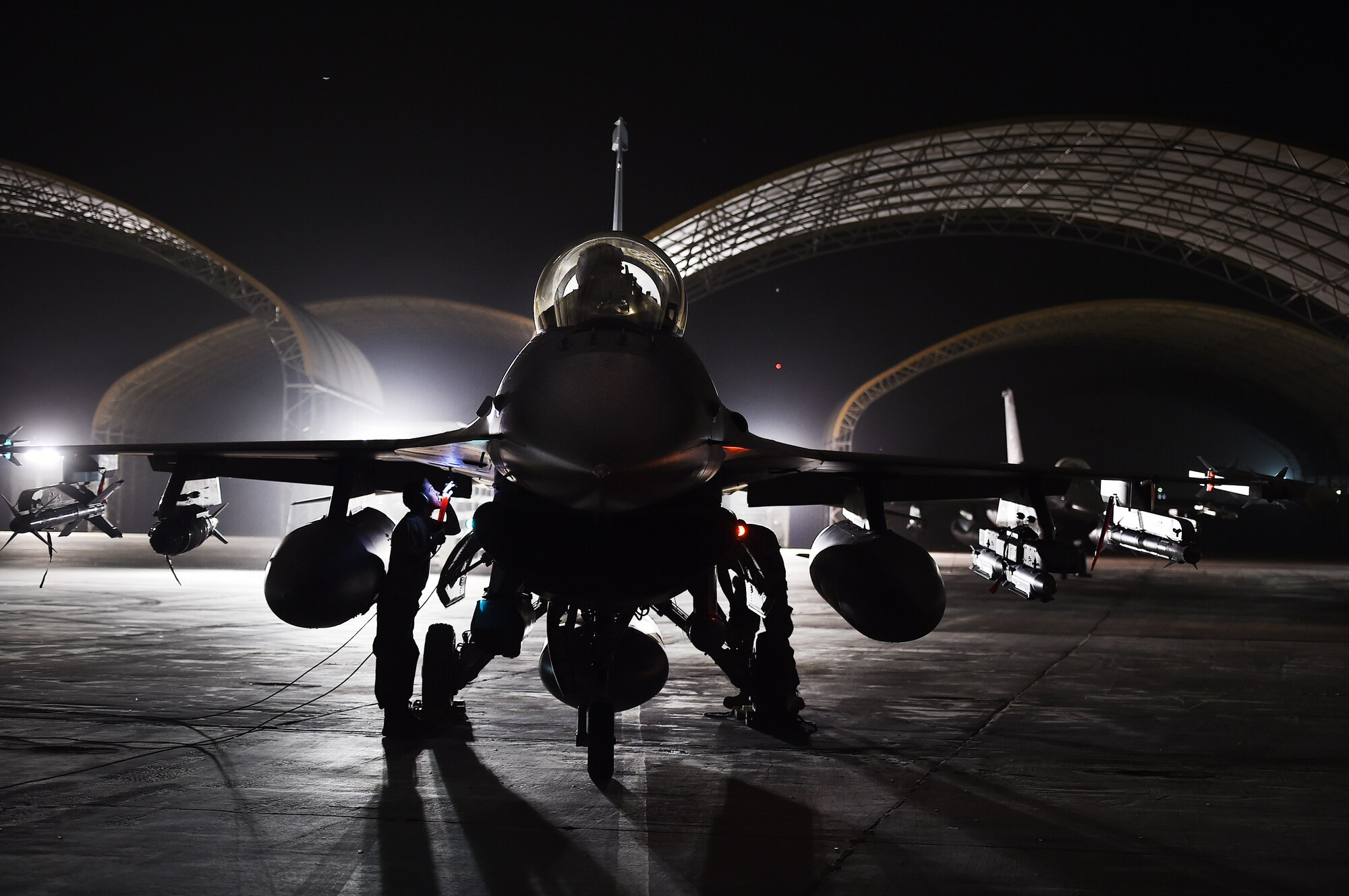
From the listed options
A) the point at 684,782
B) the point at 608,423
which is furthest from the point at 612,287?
the point at 684,782

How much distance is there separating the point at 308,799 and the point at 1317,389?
45383 mm

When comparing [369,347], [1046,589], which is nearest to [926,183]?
[1046,589]

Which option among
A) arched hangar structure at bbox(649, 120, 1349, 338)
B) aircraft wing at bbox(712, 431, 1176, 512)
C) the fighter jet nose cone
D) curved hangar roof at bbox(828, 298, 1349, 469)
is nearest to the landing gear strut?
aircraft wing at bbox(712, 431, 1176, 512)

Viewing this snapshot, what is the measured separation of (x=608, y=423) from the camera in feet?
13.2

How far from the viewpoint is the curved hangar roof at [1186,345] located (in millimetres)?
34000

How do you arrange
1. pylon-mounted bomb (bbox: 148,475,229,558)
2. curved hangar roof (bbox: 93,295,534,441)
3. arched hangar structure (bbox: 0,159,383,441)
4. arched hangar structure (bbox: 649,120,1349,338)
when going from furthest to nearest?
curved hangar roof (bbox: 93,295,534,441)
arched hangar structure (bbox: 0,159,383,441)
arched hangar structure (bbox: 649,120,1349,338)
pylon-mounted bomb (bbox: 148,475,229,558)

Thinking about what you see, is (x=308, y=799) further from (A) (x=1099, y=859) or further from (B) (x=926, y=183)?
(B) (x=926, y=183)

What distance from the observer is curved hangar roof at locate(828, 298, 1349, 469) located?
34.0 metres

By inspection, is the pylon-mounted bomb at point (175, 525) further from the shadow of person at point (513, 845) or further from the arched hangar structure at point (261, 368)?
the arched hangar structure at point (261, 368)

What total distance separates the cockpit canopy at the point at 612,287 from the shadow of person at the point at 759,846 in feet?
9.01

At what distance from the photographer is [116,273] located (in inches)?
1587

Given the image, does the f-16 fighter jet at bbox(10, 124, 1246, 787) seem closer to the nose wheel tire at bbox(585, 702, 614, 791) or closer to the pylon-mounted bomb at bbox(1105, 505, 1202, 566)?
the nose wheel tire at bbox(585, 702, 614, 791)

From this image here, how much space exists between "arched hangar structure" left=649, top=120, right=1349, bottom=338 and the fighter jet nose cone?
2248 centimetres

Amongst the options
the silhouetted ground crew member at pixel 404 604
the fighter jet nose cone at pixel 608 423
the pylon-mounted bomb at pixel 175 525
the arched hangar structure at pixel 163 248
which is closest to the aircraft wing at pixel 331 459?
the pylon-mounted bomb at pixel 175 525
